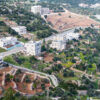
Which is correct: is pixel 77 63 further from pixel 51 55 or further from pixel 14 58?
pixel 14 58

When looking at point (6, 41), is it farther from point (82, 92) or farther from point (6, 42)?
point (82, 92)

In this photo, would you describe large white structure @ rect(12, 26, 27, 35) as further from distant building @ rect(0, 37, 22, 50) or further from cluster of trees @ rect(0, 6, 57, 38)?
distant building @ rect(0, 37, 22, 50)

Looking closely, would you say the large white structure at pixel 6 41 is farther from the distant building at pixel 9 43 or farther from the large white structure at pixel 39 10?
the large white structure at pixel 39 10

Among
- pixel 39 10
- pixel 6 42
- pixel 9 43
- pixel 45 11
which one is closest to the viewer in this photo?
pixel 6 42

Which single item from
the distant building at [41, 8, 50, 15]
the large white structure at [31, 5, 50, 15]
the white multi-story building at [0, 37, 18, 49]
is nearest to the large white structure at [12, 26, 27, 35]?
the white multi-story building at [0, 37, 18, 49]

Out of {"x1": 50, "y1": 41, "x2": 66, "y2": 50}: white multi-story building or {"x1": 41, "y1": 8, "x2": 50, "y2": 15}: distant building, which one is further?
{"x1": 41, "y1": 8, "x2": 50, "y2": 15}: distant building

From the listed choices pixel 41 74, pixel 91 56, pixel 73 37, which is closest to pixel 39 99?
pixel 41 74

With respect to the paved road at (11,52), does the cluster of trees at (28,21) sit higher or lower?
higher

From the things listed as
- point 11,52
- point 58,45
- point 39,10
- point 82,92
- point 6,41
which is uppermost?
point 39,10

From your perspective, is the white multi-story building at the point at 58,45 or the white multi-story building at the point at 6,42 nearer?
the white multi-story building at the point at 6,42

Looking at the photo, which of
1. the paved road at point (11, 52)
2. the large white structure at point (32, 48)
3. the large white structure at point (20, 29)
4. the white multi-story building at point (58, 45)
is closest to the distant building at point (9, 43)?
the paved road at point (11, 52)

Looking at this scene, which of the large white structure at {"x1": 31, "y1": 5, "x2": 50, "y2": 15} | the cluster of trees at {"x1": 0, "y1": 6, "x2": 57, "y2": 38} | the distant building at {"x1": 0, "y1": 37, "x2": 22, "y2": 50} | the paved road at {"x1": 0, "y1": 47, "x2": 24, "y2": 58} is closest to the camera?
the paved road at {"x1": 0, "y1": 47, "x2": 24, "y2": 58}

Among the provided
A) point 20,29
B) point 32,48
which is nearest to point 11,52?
point 32,48
